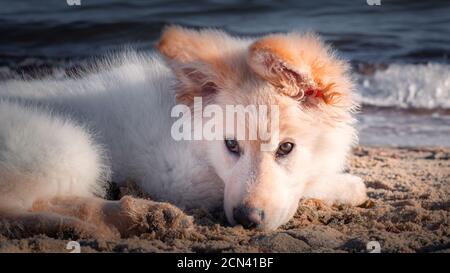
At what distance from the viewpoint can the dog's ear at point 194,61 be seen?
140 inches

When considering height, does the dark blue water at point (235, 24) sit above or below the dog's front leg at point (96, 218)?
above

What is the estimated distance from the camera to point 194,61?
11.7 feet

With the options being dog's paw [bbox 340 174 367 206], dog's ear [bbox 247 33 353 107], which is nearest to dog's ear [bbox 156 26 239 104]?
dog's ear [bbox 247 33 353 107]

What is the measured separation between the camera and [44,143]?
11.2 feet

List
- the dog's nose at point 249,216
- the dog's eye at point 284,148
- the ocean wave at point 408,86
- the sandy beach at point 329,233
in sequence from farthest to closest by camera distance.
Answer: the ocean wave at point 408,86 < the dog's eye at point 284,148 < the dog's nose at point 249,216 < the sandy beach at point 329,233

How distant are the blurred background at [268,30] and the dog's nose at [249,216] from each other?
5.01 m

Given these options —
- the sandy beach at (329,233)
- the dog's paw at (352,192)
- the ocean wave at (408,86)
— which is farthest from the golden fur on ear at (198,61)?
the ocean wave at (408,86)

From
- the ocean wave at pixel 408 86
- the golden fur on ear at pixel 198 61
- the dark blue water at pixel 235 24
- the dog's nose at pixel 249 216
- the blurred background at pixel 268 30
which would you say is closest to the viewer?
the dog's nose at pixel 249 216

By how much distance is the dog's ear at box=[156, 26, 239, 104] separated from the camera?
357 cm

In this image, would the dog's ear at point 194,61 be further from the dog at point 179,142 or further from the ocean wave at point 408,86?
the ocean wave at point 408,86

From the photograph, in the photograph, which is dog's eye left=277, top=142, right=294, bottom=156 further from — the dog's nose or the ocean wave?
the ocean wave
